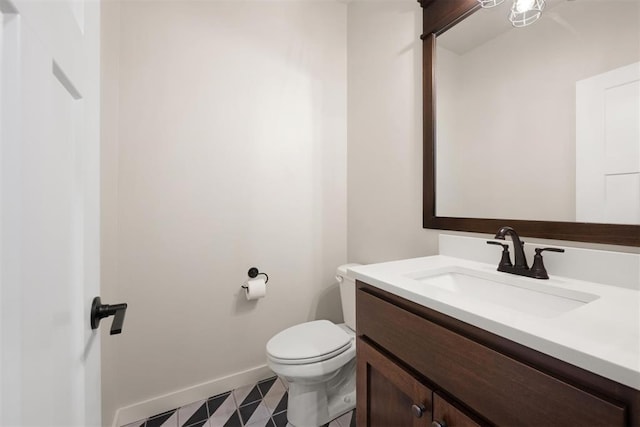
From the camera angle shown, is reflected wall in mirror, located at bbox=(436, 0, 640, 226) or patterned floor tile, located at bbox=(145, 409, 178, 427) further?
patterned floor tile, located at bbox=(145, 409, 178, 427)

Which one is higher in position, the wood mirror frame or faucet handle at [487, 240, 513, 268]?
the wood mirror frame

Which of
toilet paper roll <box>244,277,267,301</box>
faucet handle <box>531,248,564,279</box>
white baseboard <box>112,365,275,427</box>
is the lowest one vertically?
white baseboard <box>112,365,275,427</box>

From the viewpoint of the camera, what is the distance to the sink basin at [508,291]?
2.59ft

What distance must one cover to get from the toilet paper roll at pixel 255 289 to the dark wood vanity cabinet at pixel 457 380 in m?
0.81

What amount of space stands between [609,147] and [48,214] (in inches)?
54.8

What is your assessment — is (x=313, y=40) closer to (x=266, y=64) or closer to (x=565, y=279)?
(x=266, y=64)

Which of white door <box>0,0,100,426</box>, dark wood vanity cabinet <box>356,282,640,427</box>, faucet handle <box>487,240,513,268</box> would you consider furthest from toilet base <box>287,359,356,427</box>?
faucet handle <box>487,240,513,268</box>

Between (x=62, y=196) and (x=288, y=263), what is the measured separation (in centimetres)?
141

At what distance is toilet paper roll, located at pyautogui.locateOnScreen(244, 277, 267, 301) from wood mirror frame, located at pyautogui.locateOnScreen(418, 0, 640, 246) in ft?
3.25

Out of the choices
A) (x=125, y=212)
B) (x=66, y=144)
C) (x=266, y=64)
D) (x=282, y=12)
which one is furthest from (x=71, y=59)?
(x=282, y=12)

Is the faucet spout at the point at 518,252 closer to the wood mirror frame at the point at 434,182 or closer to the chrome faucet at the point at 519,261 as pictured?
the chrome faucet at the point at 519,261

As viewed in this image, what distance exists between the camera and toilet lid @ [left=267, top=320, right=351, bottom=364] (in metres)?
1.22

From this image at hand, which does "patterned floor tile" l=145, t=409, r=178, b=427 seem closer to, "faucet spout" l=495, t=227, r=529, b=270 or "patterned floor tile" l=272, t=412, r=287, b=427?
"patterned floor tile" l=272, t=412, r=287, b=427

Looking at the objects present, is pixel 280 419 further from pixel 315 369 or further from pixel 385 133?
pixel 385 133
